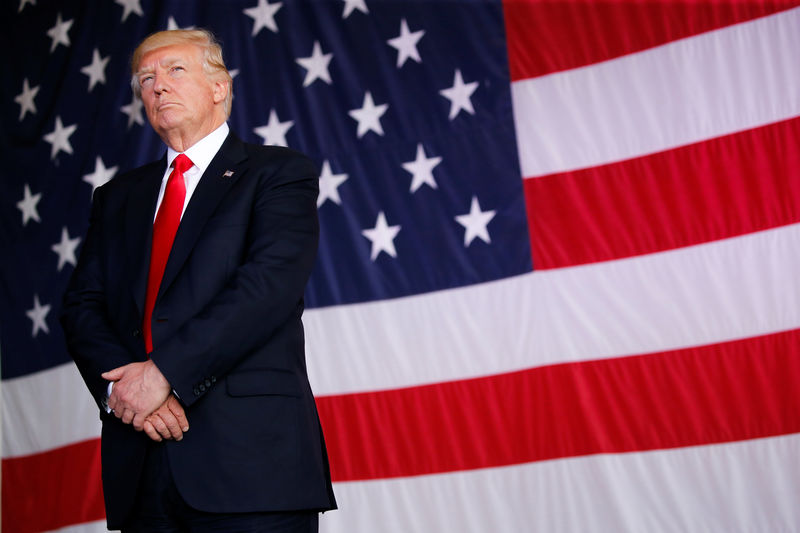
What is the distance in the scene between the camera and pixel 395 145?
2.95 meters

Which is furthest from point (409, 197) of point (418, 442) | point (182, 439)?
point (182, 439)

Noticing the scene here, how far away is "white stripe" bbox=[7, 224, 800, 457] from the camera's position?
245cm

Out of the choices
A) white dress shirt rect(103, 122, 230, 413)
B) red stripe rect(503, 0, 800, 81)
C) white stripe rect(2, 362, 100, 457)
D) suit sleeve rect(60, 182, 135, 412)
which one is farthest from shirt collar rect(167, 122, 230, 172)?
white stripe rect(2, 362, 100, 457)

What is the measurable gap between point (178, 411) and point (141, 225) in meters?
0.39

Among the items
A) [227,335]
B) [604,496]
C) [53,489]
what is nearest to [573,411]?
[604,496]

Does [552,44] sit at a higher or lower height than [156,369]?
higher

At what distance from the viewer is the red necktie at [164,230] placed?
58.7 inches

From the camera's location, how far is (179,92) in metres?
1.63

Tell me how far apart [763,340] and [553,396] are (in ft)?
2.00

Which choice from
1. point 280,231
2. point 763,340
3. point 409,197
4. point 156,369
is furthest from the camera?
point 409,197

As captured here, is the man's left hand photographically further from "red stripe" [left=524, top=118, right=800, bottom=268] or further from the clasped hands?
"red stripe" [left=524, top=118, right=800, bottom=268]

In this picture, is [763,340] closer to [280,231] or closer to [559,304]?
[559,304]

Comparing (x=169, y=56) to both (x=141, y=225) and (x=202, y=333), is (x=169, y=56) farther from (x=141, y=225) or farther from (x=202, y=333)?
(x=202, y=333)

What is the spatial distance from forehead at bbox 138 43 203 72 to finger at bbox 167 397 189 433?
67cm
